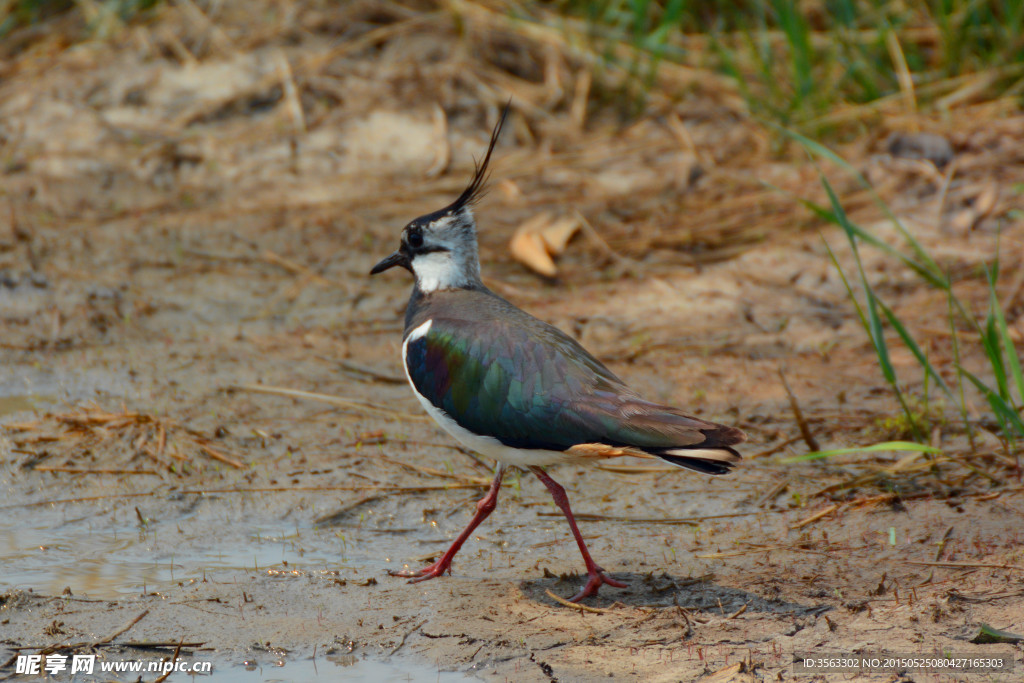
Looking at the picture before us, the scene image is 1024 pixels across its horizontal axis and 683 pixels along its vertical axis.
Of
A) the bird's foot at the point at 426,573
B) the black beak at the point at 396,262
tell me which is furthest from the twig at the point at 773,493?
the black beak at the point at 396,262

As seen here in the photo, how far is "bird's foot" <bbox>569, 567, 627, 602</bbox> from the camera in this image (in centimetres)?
386

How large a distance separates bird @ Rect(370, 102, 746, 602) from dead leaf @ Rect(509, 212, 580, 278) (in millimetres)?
2379

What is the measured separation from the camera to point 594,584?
3.88m

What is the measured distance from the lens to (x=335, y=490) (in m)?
4.73

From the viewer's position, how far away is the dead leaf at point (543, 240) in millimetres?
6895

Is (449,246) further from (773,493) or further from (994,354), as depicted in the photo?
(994,354)

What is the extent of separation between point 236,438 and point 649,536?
81.0 inches

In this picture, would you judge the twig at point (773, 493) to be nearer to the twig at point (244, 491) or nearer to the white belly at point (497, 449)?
A: the white belly at point (497, 449)

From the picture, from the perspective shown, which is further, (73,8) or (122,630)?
(73,8)

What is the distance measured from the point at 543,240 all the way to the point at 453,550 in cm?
332

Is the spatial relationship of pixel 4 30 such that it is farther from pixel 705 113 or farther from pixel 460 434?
pixel 460 434

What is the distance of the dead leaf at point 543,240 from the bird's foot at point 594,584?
10.4 ft

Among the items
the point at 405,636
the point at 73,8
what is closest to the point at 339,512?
the point at 405,636

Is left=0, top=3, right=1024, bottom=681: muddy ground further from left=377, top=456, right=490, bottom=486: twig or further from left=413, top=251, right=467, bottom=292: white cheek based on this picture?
left=413, top=251, right=467, bottom=292: white cheek
